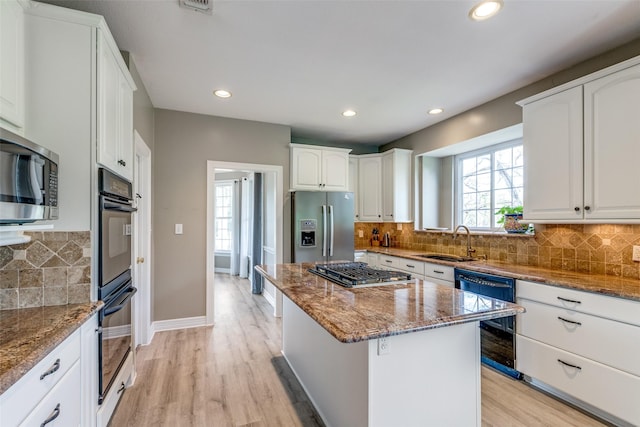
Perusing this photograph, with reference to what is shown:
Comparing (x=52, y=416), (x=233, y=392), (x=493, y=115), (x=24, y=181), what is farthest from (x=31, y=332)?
(x=493, y=115)

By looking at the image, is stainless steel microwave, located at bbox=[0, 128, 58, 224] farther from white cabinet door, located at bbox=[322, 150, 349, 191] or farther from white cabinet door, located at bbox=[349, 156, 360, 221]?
white cabinet door, located at bbox=[349, 156, 360, 221]

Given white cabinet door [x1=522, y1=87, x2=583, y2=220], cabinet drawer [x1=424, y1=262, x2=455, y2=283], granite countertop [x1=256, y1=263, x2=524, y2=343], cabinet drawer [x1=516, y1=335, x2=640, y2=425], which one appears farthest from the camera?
cabinet drawer [x1=424, y1=262, x2=455, y2=283]

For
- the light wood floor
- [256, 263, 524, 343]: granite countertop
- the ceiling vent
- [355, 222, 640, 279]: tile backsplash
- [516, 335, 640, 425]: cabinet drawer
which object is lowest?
the light wood floor

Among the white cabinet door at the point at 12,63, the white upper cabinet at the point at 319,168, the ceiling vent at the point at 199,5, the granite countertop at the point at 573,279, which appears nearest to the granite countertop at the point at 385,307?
the granite countertop at the point at 573,279

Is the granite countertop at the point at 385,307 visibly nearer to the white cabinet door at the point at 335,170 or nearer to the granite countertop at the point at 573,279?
the granite countertop at the point at 573,279

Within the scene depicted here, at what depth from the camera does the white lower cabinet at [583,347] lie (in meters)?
1.77

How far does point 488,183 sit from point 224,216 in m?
5.67

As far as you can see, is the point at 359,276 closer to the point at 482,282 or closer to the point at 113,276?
the point at 482,282

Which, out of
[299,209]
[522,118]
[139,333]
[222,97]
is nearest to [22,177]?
[222,97]

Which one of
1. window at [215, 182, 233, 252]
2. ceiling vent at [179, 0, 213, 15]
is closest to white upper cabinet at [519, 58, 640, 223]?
ceiling vent at [179, 0, 213, 15]

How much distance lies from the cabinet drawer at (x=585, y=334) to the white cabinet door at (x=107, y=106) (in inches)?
122

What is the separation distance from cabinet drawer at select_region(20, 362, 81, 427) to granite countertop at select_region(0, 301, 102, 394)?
210mm

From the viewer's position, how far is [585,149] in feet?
7.16

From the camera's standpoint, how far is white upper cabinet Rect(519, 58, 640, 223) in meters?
1.97
